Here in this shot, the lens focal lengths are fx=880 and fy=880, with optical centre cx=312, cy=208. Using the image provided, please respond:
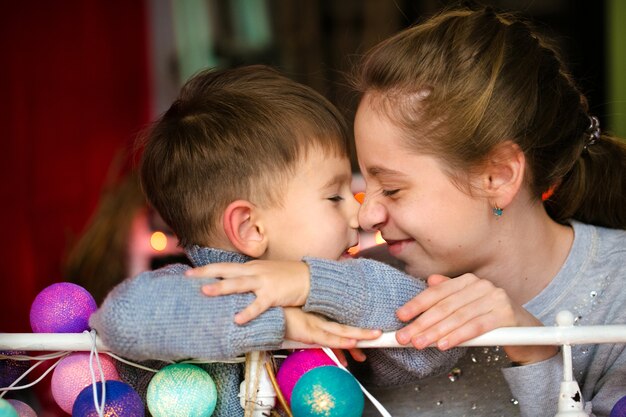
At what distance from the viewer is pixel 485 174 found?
1.59 meters

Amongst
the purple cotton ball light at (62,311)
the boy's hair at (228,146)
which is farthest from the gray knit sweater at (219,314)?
the boy's hair at (228,146)

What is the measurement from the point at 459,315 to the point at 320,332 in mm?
205

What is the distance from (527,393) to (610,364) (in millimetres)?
222

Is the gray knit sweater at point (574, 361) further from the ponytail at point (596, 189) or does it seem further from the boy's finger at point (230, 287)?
the boy's finger at point (230, 287)

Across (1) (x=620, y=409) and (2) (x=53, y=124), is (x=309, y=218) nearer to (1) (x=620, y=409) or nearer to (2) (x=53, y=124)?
(1) (x=620, y=409)

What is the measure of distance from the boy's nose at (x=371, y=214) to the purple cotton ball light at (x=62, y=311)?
20.3 inches

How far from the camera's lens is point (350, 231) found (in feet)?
5.28

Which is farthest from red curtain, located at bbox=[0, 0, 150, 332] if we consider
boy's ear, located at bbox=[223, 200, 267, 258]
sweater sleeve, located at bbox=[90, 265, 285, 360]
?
sweater sleeve, located at bbox=[90, 265, 285, 360]

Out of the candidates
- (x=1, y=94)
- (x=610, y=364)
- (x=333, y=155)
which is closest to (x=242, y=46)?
(x=1, y=94)

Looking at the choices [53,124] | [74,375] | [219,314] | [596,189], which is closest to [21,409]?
[74,375]

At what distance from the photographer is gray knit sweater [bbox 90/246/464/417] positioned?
1166 millimetres

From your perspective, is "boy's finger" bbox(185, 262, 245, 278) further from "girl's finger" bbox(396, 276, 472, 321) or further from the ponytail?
the ponytail

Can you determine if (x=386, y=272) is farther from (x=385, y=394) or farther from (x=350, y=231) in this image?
(x=385, y=394)

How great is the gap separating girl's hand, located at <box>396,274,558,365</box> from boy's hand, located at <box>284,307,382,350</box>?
2.6 inches
